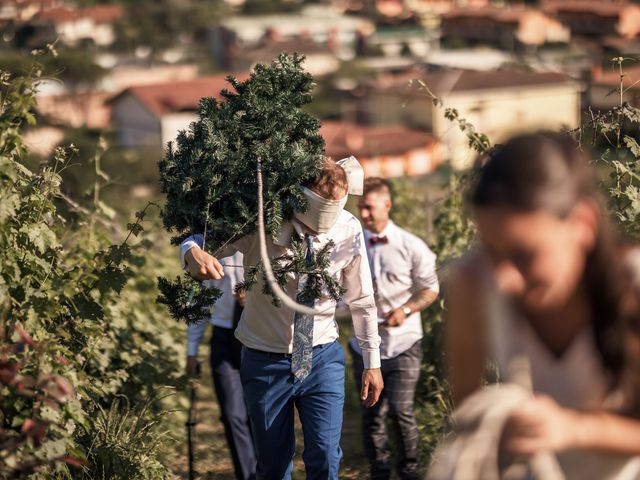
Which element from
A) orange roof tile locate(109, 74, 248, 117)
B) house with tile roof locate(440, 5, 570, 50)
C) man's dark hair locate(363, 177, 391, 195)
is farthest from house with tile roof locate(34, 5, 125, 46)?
man's dark hair locate(363, 177, 391, 195)

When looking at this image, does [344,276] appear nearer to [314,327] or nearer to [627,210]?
[314,327]

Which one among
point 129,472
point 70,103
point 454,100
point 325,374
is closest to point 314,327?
point 325,374

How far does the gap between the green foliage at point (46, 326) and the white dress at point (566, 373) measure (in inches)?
61.4

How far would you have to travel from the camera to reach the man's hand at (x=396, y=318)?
5039 mm

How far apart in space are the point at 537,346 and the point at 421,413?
376 centimetres

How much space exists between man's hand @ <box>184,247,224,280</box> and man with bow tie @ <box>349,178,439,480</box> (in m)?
1.53

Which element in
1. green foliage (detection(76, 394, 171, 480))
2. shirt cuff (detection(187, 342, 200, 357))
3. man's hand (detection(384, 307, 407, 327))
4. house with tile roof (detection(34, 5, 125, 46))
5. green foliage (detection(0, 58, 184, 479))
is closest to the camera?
green foliage (detection(0, 58, 184, 479))

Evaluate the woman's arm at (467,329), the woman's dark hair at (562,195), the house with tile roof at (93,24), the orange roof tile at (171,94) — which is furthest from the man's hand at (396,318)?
the house with tile roof at (93,24)

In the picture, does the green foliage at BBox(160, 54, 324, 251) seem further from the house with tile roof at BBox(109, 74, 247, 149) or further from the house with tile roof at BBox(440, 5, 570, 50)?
the house with tile roof at BBox(440, 5, 570, 50)

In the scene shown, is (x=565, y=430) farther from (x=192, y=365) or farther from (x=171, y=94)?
(x=171, y=94)

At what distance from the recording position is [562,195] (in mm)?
2035

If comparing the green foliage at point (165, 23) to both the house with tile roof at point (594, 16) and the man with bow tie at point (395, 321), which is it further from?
the man with bow tie at point (395, 321)

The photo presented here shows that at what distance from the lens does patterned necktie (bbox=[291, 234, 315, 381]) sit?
4.01 m

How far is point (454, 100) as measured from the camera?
5225 centimetres
